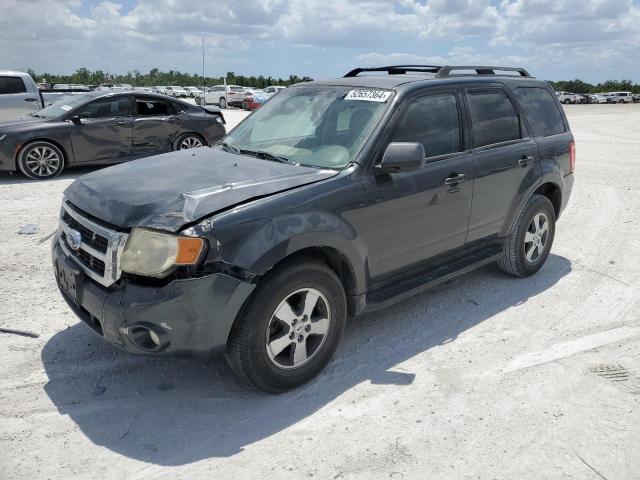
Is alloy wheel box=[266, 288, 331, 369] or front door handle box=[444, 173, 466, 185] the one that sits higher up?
front door handle box=[444, 173, 466, 185]

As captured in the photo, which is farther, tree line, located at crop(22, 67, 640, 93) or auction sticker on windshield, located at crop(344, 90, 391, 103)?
tree line, located at crop(22, 67, 640, 93)

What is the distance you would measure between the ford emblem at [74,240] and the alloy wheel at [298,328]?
1238 millimetres

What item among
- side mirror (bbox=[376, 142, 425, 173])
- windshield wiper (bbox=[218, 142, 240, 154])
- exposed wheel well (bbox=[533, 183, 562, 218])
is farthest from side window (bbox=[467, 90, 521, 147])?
windshield wiper (bbox=[218, 142, 240, 154])

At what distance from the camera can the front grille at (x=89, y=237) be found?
3227 millimetres

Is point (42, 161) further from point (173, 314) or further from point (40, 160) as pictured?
point (173, 314)

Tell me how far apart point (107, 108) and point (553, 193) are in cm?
778

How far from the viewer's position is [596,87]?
79438 millimetres

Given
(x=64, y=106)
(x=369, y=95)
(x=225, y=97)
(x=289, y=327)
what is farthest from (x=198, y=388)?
(x=225, y=97)

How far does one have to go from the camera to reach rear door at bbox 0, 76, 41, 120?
1288cm

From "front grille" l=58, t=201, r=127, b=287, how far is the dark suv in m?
0.01

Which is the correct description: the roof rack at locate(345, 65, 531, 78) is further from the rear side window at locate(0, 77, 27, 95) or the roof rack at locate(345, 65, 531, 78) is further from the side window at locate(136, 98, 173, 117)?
the rear side window at locate(0, 77, 27, 95)

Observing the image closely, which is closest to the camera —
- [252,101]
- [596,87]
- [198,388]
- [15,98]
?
[198,388]

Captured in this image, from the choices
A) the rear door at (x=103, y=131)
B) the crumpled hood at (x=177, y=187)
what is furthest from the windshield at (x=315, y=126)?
the rear door at (x=103, y=131)

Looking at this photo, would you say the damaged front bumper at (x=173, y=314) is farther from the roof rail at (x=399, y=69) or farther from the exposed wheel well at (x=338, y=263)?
the roof rail at (x=399, y=69)
